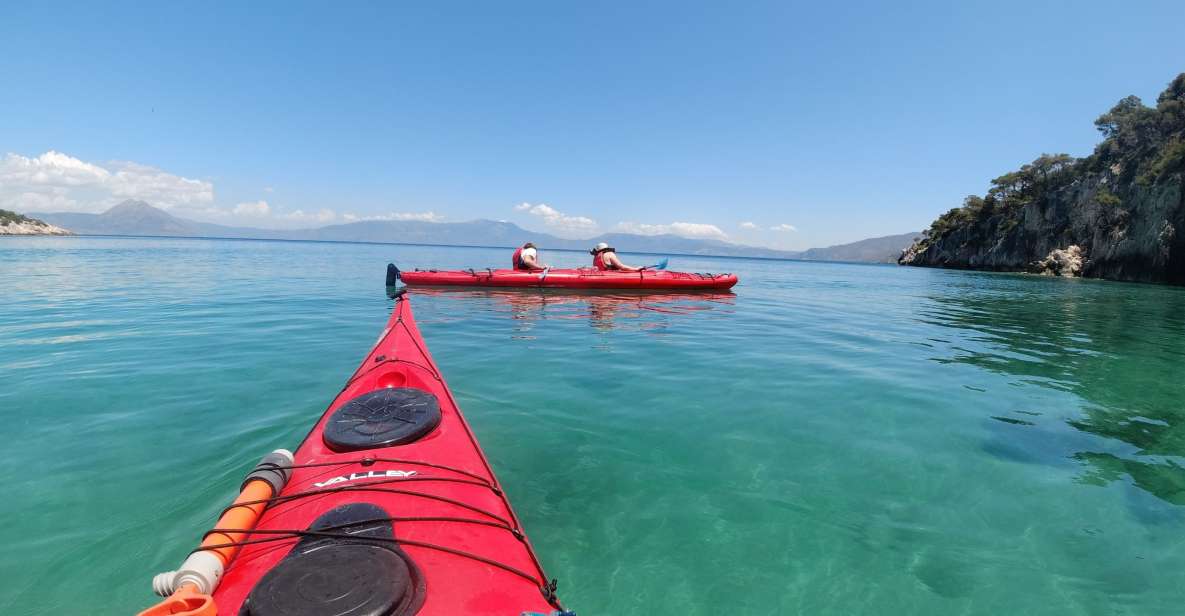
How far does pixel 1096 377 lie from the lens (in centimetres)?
772

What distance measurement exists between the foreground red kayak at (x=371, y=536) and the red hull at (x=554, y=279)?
542 inches

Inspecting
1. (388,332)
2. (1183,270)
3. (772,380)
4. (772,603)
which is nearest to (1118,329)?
(772,380)

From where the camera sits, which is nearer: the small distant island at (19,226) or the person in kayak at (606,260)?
the person in kayak at (606,260)

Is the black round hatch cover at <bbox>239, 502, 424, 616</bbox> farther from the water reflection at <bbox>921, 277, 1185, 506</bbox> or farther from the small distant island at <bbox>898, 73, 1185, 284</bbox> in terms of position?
the small distant island at <bbox>898, 73, 1185, 284</bbox>

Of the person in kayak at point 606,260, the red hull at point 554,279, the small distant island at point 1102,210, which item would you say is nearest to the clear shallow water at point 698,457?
the red hull at point 554,279

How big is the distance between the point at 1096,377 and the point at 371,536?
10698 mm

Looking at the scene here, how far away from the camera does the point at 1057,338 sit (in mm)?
11375

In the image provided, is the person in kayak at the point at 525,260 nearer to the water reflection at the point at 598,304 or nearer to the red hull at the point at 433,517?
the water reflection at the point at 598,304

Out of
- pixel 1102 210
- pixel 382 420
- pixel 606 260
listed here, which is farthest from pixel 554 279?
pixel 1102 210

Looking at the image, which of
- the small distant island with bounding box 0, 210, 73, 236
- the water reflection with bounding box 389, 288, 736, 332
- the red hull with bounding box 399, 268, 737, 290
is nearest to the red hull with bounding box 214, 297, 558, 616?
the water reflection with bounding box 389, 288, 736, 332

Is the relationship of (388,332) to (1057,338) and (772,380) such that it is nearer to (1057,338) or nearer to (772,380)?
(772,380)

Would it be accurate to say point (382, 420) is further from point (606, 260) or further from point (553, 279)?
point (606, 260)

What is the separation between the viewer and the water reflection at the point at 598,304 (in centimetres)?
1241

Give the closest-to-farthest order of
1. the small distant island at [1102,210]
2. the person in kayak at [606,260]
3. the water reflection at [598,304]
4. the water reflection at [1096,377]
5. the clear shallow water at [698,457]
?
the clear shallow water at [698,457] < the water reflection at [1096,377] < the water reflection at [598,304] < the person in kayak at [606,260] < the small distant island at [1102,210]
